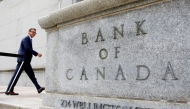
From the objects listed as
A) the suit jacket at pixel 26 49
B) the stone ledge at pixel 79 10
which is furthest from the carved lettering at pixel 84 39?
the suit jacket at pixel 26 49

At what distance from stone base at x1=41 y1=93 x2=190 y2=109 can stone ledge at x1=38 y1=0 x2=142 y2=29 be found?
4.19 ft

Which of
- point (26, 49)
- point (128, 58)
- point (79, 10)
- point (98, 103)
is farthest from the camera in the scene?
point (26, 49)

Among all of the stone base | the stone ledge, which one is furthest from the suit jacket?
the stone base

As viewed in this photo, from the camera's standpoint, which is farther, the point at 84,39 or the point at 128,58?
the point at 84,39

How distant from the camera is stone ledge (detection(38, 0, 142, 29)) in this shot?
3.44 metres

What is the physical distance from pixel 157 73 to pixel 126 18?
0.87 meters

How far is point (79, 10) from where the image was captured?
12.8ft

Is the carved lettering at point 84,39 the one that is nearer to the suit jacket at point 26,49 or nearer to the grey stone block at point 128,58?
the grey stone block at point 128,58

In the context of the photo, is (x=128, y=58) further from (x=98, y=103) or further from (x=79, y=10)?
(x=79, y=10)

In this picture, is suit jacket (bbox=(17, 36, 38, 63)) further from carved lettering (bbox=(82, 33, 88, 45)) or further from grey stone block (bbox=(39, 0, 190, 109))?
carved lettering (bbox=(82, 33, 88, 45))

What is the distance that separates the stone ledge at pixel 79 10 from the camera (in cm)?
344

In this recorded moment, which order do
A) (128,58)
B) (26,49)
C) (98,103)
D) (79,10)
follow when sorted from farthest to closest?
(26,49) → (79,10) → (98,103) → (128,58)

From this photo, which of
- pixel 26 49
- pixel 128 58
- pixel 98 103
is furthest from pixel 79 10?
pixel 26 49

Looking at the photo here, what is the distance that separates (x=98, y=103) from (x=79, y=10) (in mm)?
1467
